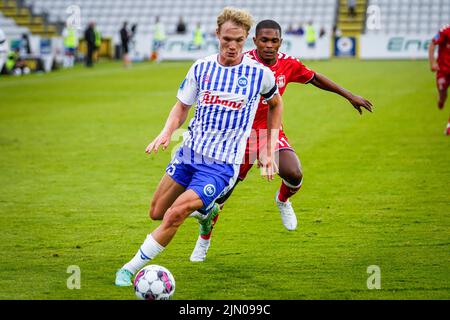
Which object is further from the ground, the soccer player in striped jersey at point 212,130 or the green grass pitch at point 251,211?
the soccer player in striped jersey at point 212,130

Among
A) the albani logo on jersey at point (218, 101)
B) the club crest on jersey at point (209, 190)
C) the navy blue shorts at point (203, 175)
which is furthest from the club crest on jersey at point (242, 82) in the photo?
the club crest on jersey at point (209, 190)

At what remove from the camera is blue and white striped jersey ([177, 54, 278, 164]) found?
6863mm

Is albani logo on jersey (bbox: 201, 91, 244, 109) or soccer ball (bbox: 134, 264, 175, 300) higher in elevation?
albani logo on jersey (bbox: 201, 91, 244, 109)

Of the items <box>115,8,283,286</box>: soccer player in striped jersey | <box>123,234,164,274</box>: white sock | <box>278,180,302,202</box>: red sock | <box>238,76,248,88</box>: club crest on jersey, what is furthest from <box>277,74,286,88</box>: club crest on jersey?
<box>123,234,164,274</box>: white sock

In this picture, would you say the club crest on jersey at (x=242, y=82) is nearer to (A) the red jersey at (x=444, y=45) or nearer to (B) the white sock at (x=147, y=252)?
(B) the white sock at (x=147, y=252)

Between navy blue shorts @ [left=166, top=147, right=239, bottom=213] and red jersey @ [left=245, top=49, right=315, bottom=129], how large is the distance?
147 centimetres

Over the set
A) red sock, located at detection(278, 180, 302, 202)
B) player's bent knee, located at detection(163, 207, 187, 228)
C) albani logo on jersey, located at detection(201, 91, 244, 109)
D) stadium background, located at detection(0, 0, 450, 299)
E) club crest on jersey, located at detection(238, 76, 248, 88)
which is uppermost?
club crest on jersey, located at detection(238, 76, 248, 88)

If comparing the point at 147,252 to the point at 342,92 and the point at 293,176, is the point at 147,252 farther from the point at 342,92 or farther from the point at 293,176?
the point at 342,92

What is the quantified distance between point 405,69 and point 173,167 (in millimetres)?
29151

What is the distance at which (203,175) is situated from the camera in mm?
6773

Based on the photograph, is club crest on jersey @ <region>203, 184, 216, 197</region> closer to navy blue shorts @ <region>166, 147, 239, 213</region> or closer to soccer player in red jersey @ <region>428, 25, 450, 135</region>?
navy blue shorts @ <region>166, 147, 239, 213</region>

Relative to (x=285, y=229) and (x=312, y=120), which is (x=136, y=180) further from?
(x=312, y=120)

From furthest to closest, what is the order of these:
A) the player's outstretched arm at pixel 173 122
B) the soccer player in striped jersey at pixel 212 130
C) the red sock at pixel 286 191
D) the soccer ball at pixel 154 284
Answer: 1. the red sock at pixel 286 191
2. the player's outstretched arm at pixel 173 122
3. the soccer player in striped jersey at pixel 212 130
4. the soccer ball at pixel 154 284

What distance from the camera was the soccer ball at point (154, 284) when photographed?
6.30 meters
